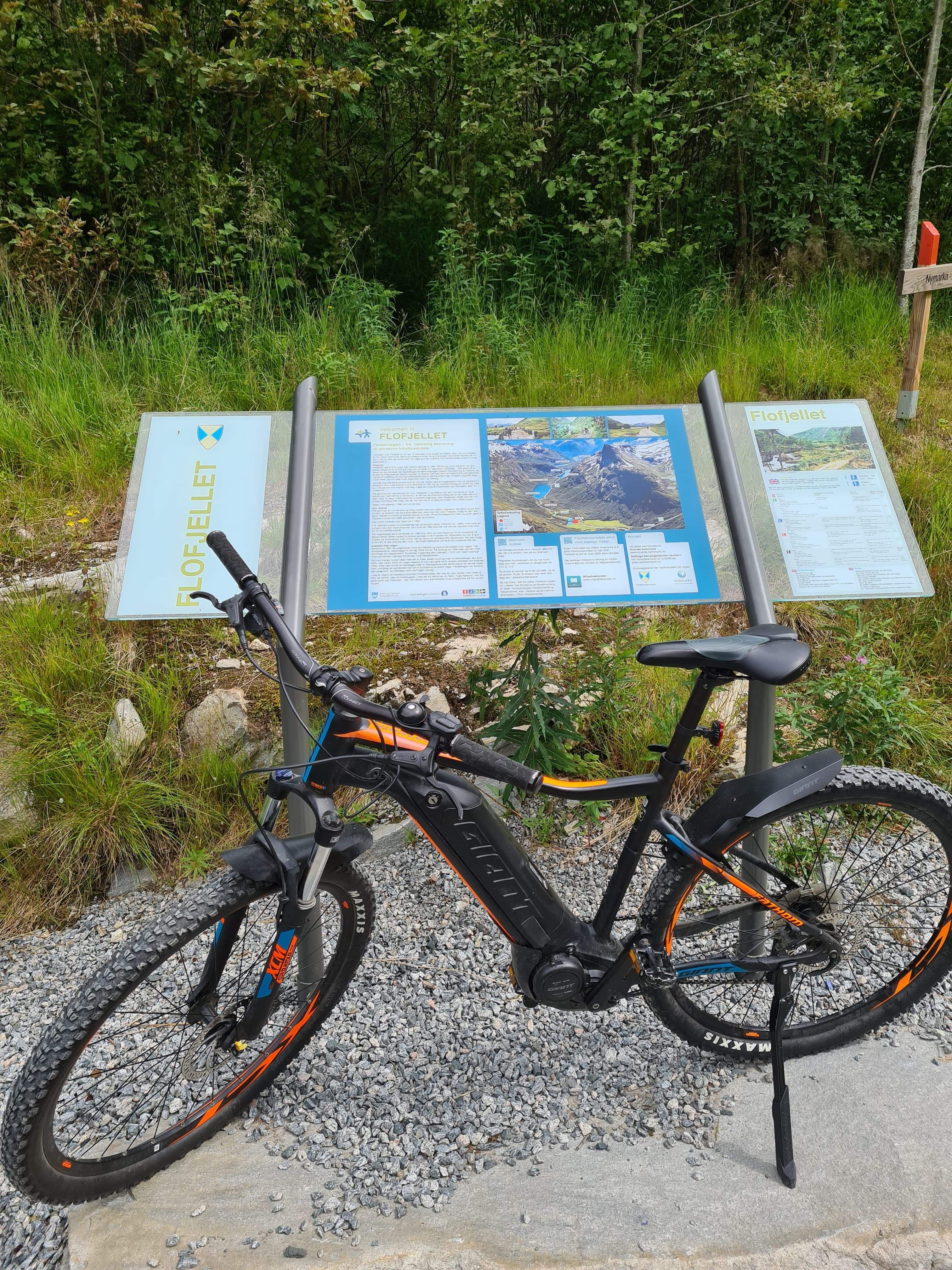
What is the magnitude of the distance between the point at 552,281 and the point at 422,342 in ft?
4.57

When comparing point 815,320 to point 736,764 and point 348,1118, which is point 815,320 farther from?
point 348,1118

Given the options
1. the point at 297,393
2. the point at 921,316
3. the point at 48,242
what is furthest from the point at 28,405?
the point at 921,316

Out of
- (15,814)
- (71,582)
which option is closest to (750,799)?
(15,814)

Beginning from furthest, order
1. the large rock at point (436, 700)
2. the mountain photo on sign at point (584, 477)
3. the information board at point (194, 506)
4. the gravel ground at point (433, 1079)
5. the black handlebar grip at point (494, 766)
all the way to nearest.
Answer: the large rock at point (436, 700) → the mountain photo on sign at point (584, 477) → the information board at point (194, 506) → the gravel ground at point (433, 1079) → the black handlebar grip at point (494, 766)

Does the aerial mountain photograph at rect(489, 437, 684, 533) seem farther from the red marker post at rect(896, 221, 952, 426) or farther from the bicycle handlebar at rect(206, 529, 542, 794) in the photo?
the red marker post at rect(896, 221, 952, 426)

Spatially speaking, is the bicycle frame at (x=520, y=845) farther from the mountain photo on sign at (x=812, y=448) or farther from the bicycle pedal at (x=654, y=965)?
the mountain photo on sign at (x=812, y=448)

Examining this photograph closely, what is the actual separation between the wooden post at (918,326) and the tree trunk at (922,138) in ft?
3.35

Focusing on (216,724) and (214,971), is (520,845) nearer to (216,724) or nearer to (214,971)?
(214,971)

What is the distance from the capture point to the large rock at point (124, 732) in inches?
129

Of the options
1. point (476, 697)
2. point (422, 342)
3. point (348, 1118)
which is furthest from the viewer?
point (422, 342)

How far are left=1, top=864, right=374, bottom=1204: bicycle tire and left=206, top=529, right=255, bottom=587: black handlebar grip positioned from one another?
613 millimetres

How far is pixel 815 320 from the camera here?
5598 mm

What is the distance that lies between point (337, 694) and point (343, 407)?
11.3 feet

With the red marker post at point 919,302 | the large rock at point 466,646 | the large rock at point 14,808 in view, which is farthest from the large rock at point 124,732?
the red marker post at point 919,302
